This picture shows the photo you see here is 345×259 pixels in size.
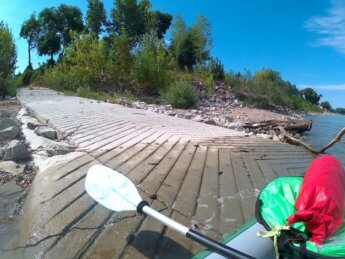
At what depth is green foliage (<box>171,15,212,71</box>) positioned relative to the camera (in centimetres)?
2736

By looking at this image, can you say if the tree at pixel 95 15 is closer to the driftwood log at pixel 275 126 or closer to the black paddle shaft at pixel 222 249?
the driftwood log at pixel 275 126

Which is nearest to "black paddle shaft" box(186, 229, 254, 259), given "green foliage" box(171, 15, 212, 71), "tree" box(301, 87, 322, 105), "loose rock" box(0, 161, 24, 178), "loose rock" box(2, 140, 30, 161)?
"loose rock" box(0, 161, 24, 178)

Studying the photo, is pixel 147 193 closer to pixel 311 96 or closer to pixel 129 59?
pixel 129 59

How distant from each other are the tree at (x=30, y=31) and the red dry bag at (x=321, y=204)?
39882 mm

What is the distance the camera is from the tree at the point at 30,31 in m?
37.9

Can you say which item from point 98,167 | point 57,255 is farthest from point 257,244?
point 98,167

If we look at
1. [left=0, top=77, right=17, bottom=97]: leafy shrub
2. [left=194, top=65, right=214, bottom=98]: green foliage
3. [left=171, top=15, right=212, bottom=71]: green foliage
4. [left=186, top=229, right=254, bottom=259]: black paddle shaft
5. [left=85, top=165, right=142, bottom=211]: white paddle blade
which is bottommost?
[left=0, top=77, right=17, bottom=97]: leafy shrub

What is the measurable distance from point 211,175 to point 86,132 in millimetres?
2585

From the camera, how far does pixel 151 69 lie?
1733cm

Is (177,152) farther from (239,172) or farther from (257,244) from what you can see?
(257,244)

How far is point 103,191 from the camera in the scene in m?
2.60

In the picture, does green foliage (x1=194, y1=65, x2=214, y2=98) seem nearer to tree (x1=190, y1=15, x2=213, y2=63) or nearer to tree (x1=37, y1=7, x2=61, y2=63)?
tree (x1=190, y1=15, x2=213, y2=63)

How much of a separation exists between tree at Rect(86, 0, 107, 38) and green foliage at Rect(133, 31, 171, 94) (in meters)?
18.2

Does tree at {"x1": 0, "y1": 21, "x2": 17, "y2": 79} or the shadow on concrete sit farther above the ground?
tree at {"x1": 0, "y1": 21, "x2": 17, "y2": 79}
